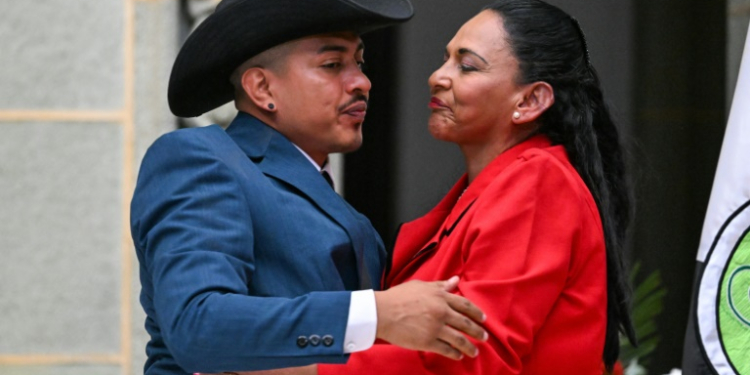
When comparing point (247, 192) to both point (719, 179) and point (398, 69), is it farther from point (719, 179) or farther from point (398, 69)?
point (398, 69)

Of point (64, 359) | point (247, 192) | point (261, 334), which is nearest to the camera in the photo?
point (261, 334)

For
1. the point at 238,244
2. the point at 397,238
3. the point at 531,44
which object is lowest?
the point at 397,238

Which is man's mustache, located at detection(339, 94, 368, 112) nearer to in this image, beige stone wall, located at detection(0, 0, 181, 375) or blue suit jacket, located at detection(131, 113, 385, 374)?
blue suit jacket, located at detection(131, 113, 385, 374)

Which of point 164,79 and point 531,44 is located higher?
point 531,44

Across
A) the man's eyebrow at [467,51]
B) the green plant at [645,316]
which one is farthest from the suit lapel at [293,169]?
the green plant at [645,316]

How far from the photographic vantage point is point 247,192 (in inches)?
107

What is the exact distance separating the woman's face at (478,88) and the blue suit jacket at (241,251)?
36cm

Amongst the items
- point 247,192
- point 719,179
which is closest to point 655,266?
point 719,179

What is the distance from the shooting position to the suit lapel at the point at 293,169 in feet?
9.45

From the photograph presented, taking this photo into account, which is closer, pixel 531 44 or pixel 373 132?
pixel 531 44

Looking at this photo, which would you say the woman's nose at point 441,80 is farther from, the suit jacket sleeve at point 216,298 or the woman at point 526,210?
the suit jacket sleeve at point 216,298

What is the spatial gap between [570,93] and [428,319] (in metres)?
0.91

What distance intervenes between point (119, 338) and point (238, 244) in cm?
269

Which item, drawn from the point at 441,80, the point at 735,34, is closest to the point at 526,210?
the point at 441,80
